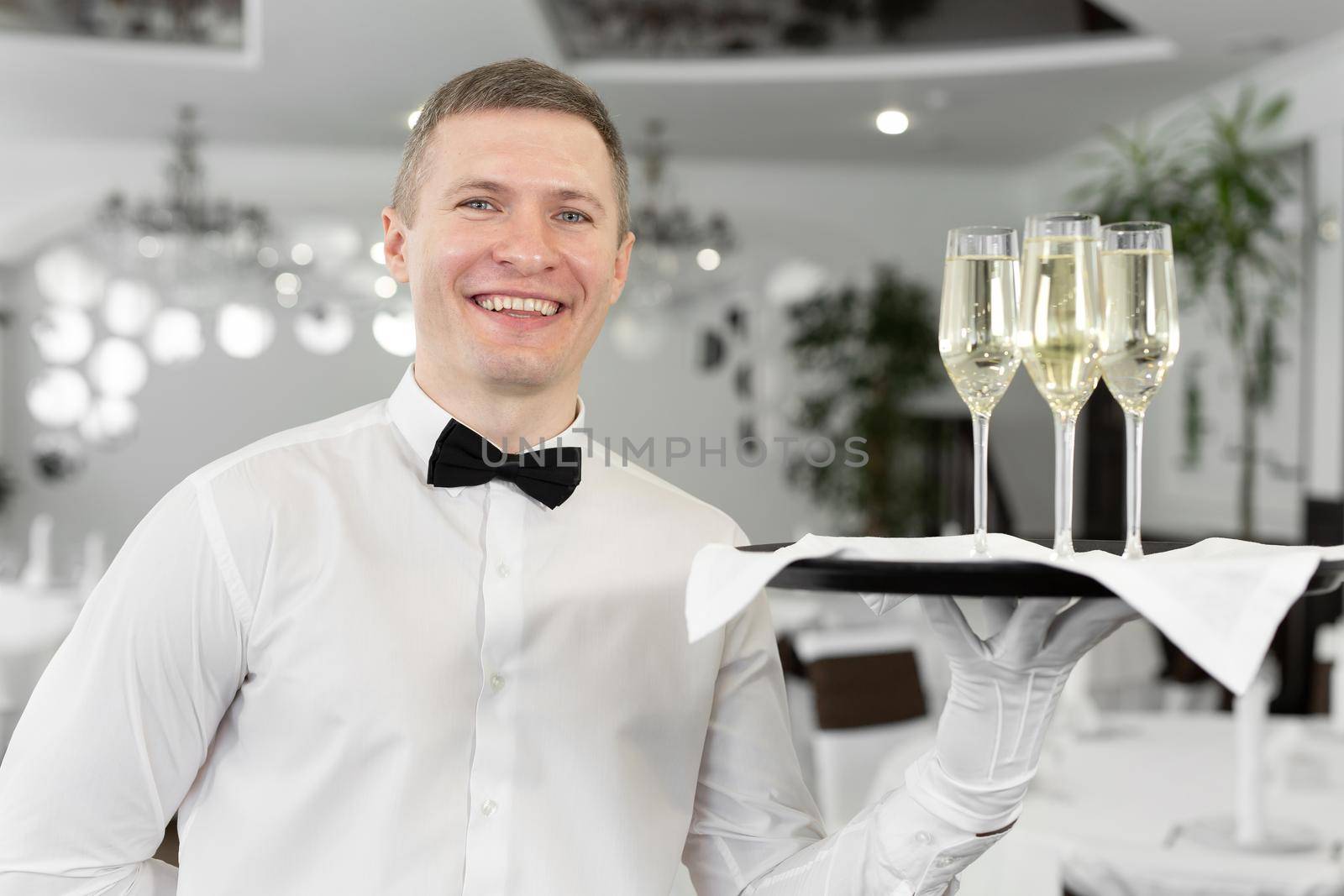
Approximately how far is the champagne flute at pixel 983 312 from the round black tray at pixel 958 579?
0.20 meters

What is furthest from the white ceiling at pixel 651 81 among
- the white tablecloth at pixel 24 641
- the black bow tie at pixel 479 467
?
the black bow tie at pixel 479 467

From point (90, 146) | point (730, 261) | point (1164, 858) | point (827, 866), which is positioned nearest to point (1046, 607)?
point (827, 866)

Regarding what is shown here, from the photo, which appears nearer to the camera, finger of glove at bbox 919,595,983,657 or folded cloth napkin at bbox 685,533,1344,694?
folded cloth napkin at bbox 685,533,1344,694

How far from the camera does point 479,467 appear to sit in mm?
1396

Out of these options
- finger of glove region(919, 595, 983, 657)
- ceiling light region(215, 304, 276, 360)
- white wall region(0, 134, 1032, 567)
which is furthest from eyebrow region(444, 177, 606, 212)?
white wall region(0, 134, 1032, 567)

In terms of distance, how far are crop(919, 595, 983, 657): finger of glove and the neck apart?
55cm

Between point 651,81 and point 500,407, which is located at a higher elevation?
point 651,81

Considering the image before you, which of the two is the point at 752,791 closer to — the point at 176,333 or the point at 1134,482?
the point at 1134,482

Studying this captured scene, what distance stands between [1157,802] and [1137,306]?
213 cm

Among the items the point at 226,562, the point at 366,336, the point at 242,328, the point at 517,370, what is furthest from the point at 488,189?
the point at 366,336

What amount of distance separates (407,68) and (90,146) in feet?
10.1

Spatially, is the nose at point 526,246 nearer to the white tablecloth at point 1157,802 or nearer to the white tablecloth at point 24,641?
the white tablecloth at point 1157,802

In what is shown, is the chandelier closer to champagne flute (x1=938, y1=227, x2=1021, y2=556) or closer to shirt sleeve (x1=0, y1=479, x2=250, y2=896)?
shirt sleeve (x1=0, y1=479, x2=250, y2=896)

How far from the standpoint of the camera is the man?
4.15 ft
